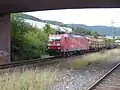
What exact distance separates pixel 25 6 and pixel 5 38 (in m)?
4.18

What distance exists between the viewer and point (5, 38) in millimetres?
28859

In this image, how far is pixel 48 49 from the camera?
39.4 metres

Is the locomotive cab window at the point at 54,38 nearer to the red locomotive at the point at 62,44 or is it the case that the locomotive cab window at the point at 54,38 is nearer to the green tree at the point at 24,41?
the red locomotive at the point at 62,44

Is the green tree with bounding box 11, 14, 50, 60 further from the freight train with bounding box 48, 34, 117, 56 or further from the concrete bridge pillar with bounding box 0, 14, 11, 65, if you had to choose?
the concrete bridge pillar with bounding box 0, 14, 11, 65

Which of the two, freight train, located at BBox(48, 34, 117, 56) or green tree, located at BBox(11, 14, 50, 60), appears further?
freight train, located at BBox(48, 34, 117, 56)

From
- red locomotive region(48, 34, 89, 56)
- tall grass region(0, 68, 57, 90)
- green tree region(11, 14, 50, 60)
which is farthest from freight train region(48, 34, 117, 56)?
tall grass region(0, 68, 57, 90)

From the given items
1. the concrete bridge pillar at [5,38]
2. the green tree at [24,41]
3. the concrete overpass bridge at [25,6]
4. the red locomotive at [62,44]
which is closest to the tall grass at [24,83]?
the concrete overpass bridge at [25,6]

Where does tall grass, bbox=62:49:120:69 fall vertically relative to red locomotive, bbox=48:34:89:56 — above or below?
below

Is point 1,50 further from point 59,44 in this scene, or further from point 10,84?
point 10,84

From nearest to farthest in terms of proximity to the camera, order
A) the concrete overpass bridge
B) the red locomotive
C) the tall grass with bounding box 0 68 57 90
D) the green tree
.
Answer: the tall grass with bounding box 0 68 57 90 → the concrete overpass bridge → the green tree → the red locomotive

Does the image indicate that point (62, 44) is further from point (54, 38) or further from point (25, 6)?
point (25, 6)

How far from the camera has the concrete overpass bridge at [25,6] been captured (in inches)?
941

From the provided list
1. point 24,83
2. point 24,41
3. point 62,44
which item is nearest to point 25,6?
point 24,41

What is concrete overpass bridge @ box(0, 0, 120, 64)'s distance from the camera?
2391 cm
